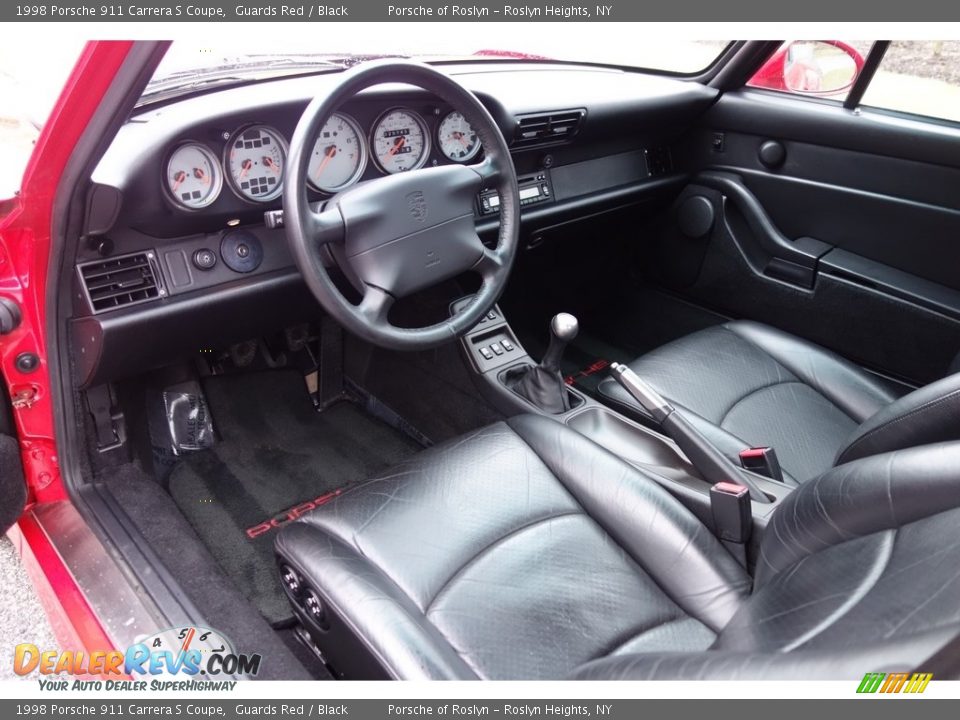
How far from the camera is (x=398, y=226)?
160 centimetres

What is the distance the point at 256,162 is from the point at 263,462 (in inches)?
39.0

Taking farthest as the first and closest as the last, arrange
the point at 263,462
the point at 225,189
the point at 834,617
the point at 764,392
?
1. the point at 263,462
2. the point at 764,392
3. the point at 225,189
4. the point at 834,617

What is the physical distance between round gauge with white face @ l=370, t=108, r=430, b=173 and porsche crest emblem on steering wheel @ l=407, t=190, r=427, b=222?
1.09 feet

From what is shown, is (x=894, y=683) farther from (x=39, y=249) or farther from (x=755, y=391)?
(x=39, y=249)

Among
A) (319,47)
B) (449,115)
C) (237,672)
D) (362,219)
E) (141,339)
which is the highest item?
(319,47)

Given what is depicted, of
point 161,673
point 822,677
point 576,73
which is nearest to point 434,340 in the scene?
point 161,673

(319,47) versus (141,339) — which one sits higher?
(319,47)

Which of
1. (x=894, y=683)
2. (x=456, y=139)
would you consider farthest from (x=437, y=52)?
(x=894, y=683)

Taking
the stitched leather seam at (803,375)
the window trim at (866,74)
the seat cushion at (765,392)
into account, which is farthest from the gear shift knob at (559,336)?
the window trim at (866,74)

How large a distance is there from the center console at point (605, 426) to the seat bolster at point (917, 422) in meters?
0.26

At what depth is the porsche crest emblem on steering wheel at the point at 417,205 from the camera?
161cm

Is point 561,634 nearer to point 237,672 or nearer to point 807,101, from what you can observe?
point 237,672

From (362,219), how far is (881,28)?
1064 mm

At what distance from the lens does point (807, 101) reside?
8.06 feet
